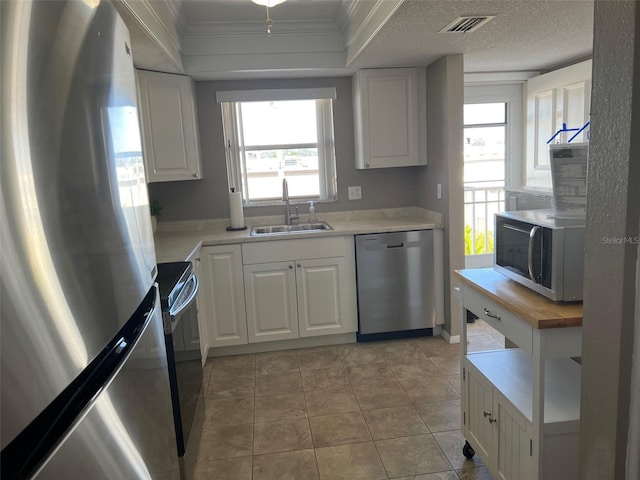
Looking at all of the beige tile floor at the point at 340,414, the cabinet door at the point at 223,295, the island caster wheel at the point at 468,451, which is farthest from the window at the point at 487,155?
the island caster wheel at the point at 468,451

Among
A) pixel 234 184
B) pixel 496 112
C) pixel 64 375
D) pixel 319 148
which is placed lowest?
pixel 64 375

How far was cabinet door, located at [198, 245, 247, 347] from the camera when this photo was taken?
3.16m

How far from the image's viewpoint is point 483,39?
8.93 feet

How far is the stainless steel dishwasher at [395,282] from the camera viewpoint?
3289 millimetres

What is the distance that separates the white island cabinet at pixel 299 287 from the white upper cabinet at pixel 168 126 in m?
0.78

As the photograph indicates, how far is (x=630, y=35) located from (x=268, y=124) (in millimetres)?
3242

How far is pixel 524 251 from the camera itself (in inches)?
65.5

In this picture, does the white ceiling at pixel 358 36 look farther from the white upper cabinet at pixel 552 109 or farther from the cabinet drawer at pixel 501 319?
the cabinet drawer at pixel 501 319

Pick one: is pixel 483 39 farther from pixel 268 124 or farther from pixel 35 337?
pixel 35 337

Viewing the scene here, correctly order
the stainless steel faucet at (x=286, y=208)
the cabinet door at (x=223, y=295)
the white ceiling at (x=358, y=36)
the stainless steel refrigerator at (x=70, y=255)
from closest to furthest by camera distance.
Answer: the stainless steel refrigerator at (x=70, y=255), the white ceiling at (x=358, y=36), the cabinet door at (x=223, y=295), the stainless steel faucet at (x=286, y=208)

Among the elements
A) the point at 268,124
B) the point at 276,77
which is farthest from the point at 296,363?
the point at 276,77

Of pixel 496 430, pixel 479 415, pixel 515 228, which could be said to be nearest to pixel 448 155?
pixel 515 228
